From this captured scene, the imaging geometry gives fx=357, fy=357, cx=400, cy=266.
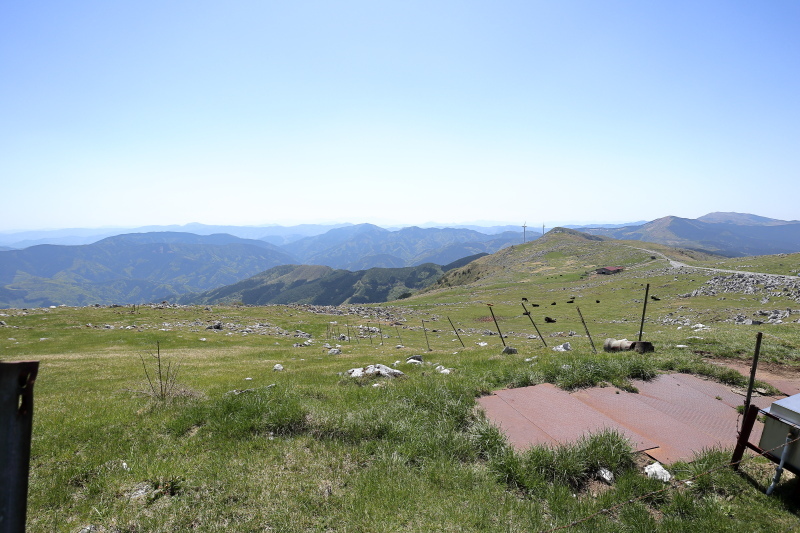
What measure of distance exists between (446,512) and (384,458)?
5.84 ft

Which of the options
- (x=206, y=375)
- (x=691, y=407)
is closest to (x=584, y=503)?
(x=691, y=407)

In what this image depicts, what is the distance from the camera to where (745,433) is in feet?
20.6

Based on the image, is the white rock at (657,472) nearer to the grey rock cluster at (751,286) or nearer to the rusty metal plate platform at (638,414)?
the rusty metal plate platform at (638,414)

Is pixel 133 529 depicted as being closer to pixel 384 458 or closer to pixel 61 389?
pixel 384 458

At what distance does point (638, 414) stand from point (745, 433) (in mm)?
2677

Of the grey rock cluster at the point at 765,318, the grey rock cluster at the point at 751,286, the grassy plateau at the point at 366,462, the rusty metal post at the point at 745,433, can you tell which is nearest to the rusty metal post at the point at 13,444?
the grassy plateau at the point at 366,462

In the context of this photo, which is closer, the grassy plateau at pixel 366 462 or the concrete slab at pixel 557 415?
the grassy plateau at pixel 366 462

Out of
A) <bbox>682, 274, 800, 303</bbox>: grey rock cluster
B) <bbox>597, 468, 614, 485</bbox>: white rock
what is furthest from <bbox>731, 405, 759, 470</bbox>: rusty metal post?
<bbox>682, 274, 800, 303</bbox>: grey rock cluster

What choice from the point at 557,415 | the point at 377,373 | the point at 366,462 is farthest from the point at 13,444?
the point at 377,373

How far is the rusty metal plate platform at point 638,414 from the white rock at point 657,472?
452mm

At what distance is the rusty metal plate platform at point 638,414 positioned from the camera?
25.0 ft

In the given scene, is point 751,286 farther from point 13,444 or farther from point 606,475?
point 13,444

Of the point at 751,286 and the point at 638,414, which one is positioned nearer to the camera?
the point at 638,414

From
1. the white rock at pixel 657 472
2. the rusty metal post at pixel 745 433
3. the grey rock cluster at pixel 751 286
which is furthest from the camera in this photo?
the grey rock cluster at pixel 751 286
